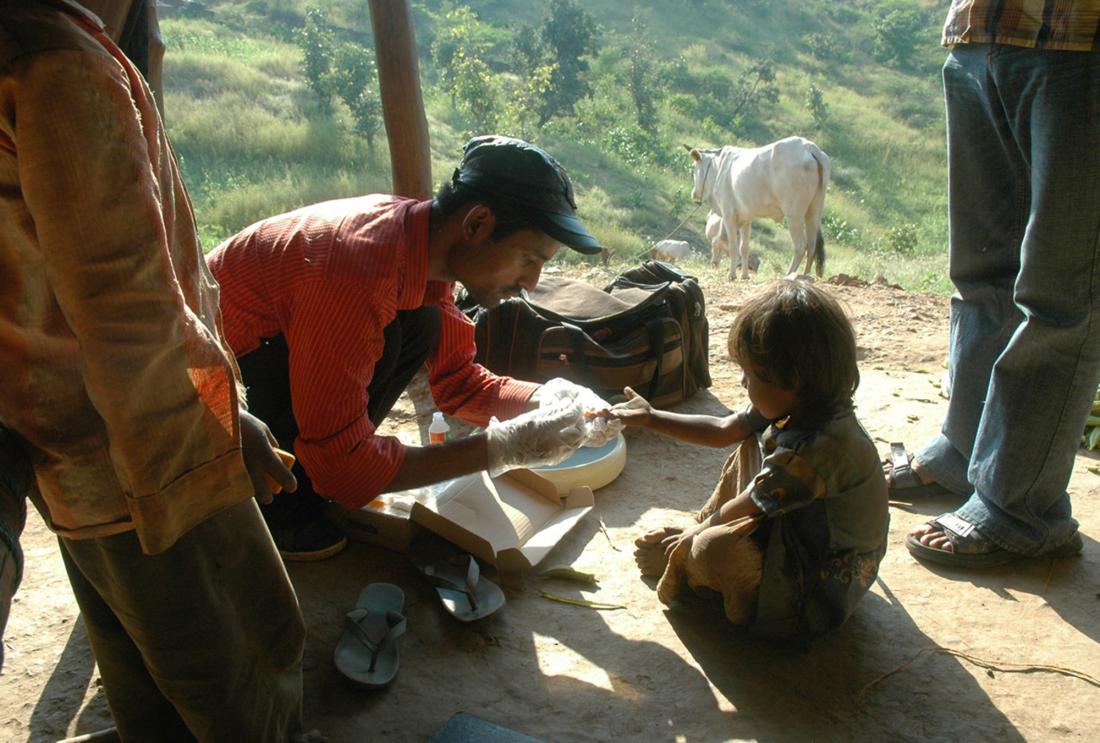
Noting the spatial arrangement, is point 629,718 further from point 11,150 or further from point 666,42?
point 666,42

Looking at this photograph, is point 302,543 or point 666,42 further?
point 666,42

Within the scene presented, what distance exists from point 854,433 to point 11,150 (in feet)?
6.32

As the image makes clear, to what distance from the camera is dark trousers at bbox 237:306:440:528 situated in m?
2.45

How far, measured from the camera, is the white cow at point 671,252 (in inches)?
496

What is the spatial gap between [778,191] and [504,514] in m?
8.93

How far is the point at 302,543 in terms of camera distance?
267 centimetres

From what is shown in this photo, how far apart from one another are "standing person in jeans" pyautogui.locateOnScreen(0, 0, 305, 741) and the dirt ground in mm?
647

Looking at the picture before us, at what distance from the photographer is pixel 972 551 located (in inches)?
102

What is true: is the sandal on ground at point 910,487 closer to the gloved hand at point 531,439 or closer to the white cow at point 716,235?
the gloved hand at point 531,439

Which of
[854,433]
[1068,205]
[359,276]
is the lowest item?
[854,433]

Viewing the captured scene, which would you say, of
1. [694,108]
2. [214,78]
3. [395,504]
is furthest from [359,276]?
[694,108]

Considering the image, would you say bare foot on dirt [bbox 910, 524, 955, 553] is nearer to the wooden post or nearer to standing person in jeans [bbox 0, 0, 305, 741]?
standing person in jeans [bbox 0, 0, 305, 741]

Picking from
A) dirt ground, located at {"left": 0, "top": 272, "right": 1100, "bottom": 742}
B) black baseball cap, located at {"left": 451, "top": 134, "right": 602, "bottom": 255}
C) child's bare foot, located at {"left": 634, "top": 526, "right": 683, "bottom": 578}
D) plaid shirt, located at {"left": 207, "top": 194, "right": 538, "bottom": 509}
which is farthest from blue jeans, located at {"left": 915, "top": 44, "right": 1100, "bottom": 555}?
plaid shirt, located at {"left": 207, "top": 194, "right": 538, "bottom": 509}

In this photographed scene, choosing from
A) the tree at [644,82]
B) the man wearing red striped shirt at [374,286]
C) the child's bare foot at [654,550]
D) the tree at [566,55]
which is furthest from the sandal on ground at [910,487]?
the tree at [644,82]
